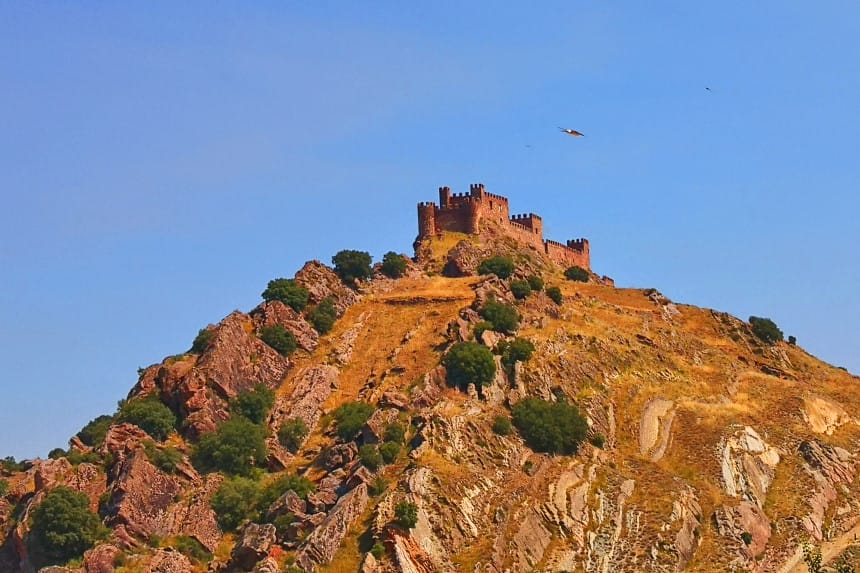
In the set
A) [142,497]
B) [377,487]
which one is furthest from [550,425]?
[142,497]

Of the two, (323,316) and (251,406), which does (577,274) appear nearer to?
(323,316)

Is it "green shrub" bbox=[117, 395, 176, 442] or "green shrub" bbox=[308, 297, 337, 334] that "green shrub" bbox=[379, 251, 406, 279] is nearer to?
"green shrub" bbox=[308, 297, 337, 334]

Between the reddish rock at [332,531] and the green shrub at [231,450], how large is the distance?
1299 centimetres

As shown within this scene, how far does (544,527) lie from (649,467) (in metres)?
11.9

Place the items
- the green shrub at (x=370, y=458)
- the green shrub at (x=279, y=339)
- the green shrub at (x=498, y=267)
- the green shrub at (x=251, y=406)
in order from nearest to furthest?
1. the green shrub at (x=370, y=458)
2. the green shrub at (x=251, y=406)
3. the green shrub at (x=279, y=339)
4. the green shrub at (x=498, y=267)

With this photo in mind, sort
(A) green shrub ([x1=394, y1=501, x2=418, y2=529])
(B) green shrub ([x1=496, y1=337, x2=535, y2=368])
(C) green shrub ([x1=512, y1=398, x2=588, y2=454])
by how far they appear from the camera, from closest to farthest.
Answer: (A) green shrub ([x1=394, y1=501, x2=418, y2=529]), (C) green shrub ([x1=512, y1=398, x2=588, y2=454]), (B) green shrub ([x1=496, y1=337, x2=535, y2=368])

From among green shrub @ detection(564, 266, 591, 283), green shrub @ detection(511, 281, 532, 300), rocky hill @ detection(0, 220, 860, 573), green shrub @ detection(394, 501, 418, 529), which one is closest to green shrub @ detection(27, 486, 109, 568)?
rocky hill @ detection(0, 220, 860, 573)

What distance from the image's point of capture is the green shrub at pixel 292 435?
357 ft

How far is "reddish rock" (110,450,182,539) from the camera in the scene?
319 feet

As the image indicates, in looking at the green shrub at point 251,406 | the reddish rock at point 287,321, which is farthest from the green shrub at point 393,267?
the green shrub at point 251,406

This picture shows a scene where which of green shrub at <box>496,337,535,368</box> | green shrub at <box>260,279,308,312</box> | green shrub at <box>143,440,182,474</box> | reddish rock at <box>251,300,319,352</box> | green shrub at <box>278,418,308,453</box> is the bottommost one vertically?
green shrub at <box>143,440,182,474</box>

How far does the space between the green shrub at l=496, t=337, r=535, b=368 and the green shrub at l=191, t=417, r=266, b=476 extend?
20308 millimetres

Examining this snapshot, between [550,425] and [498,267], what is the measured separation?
30.9 meters

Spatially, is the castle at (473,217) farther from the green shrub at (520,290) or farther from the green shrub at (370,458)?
the green shrub at (370,458)
